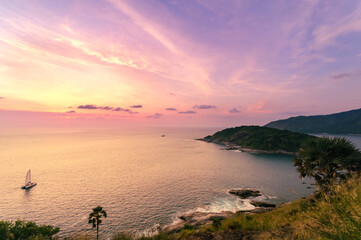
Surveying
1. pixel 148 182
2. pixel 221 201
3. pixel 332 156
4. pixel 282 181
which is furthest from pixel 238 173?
pixel 332 156

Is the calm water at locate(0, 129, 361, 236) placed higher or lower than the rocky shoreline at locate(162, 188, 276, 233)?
lower

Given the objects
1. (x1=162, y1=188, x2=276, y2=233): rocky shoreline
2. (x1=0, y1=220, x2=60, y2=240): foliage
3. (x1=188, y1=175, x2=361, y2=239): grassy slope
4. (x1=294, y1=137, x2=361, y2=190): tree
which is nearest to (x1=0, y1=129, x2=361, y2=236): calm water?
(x1=162, y1=188, x2=276, y2=233): rocky shoreline

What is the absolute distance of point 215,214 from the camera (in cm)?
3606

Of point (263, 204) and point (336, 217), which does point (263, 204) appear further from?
point (336, 217)

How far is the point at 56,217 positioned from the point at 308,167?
59.1m

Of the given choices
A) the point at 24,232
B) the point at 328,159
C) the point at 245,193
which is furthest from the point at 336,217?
the point at 245,193

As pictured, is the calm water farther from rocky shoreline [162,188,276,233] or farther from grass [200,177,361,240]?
grass [200,177,361,240]

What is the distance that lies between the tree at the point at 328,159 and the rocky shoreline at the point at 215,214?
56.8 feet

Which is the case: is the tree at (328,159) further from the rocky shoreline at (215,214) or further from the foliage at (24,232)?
the foliage at (24,232)

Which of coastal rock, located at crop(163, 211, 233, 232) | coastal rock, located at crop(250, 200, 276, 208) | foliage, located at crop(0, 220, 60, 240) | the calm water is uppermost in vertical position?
foliage, located at crop(0, 220, 60, 240)

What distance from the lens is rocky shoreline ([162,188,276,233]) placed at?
104 ft

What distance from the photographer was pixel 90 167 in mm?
86688

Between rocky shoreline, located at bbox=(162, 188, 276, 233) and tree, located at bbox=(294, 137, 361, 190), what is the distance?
17318mm

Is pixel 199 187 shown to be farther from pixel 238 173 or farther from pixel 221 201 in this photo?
pixel 238 173
